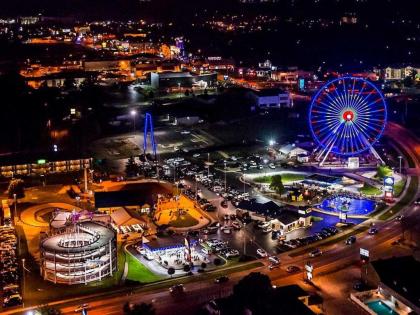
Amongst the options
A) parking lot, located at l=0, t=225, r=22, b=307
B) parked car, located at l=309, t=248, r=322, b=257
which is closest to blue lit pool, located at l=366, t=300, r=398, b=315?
parked car, located at l=309, t=248, r=322, b=257

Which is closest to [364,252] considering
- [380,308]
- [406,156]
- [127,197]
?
[380,308]

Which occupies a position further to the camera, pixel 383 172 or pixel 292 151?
pixel 292 151

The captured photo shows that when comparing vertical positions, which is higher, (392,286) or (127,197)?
(127,197)

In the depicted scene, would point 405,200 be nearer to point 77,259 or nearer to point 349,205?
point 349,205

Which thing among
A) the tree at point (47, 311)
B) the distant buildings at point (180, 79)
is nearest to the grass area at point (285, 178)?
the tree at point (47, 311)

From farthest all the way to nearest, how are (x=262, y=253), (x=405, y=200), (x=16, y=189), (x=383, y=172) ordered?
(x=383, y=172), (x=16, y=189), (x=405, y=200), (x=262, y=253)

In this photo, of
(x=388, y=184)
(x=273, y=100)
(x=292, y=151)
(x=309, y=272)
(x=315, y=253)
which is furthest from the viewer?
(x=273, y=100)
